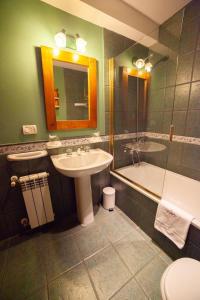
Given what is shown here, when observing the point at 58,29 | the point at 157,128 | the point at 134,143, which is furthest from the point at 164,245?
the point at 58,29

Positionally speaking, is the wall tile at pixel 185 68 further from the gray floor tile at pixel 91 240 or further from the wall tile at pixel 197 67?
the gray floor tile at pixel 91 240

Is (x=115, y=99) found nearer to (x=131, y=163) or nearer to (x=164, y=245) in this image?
(x=131, y=163)

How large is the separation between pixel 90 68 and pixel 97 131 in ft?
2.49

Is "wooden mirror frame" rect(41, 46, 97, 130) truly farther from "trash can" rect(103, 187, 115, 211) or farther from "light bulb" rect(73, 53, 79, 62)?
"trash can" rect(103, 187, 115, 211)

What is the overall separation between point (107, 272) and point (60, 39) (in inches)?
86.8

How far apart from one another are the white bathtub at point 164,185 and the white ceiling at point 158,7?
2.04m

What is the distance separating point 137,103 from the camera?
2.21 meters

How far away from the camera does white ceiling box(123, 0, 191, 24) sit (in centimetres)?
149

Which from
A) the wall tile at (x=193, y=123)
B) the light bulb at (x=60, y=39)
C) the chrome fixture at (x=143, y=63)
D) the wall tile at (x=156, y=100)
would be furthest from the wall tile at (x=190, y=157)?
the light bulb at (x=60, y=39)

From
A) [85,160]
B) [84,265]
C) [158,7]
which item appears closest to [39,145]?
[85,160]

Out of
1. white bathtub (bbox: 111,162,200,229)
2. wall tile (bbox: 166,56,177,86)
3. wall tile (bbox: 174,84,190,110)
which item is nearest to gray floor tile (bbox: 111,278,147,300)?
white bathtub (bbox: 111,162,200,229)

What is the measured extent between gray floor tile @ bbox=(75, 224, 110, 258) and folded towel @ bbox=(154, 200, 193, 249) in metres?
0.61

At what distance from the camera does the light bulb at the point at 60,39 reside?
129 cm

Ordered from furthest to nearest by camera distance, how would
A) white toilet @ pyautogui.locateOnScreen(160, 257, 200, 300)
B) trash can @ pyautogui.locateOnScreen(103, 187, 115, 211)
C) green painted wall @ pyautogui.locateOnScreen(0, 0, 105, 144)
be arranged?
trash can @ pyautogui.locateOnScreen(103, 187, 115, 211) → green painted wall @ pyautogui.locateOnScreen(0, 0, 105, 144) → white toilet @ pyautogui.locateOnScreen(160, 257, 200, 300)
